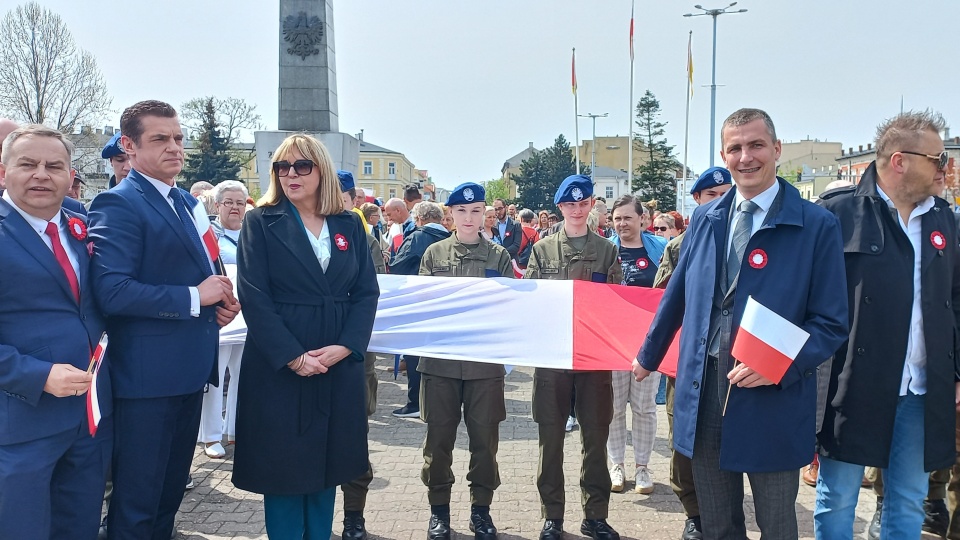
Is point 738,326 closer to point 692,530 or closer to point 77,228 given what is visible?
point 692,530

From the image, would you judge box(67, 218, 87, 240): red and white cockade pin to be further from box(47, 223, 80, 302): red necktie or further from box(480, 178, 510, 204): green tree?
box(480, 178, 510, 204): green tree

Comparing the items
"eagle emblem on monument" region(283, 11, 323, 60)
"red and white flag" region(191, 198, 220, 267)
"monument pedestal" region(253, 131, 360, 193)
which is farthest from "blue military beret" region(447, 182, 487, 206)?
"eagle emblem on monument" region(283, 11, 323, 60)

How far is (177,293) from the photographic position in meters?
3.35

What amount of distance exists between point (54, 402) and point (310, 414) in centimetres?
113

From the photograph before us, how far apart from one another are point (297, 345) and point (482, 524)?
1871 mm

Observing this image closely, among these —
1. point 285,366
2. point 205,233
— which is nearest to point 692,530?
point 285,366

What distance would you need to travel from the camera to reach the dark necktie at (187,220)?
359 centimetres

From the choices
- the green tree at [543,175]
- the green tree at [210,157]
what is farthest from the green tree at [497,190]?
the green tree at [210,157]

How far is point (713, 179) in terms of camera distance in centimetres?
517

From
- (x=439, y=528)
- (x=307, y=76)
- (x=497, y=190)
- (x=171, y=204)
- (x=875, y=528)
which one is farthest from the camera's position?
(x=497, y=190)

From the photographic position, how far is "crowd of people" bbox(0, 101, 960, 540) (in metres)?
3.00

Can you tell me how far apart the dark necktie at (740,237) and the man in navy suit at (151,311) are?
7.85 ft

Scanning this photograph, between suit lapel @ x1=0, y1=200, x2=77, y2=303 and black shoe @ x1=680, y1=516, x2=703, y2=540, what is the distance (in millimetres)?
3739

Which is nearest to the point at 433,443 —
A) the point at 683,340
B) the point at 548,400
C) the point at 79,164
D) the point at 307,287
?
the point at 548,400
